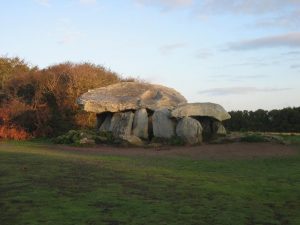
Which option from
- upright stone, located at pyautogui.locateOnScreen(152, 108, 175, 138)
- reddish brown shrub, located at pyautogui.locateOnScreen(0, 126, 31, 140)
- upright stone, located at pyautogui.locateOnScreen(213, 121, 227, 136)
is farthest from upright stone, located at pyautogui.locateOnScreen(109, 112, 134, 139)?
reddish brown shrub, located at pyautogui.locateOnScreen(0, 126, 31, 140)

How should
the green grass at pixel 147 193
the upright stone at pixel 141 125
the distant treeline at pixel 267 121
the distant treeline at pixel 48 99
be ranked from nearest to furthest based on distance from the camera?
the green grass at pixel 147 193 → the upright stone at pixel 141 125 → the distant treeline at pixel 48 99 → the distant treeline at pixel 267 121

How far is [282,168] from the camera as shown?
47.7 feet

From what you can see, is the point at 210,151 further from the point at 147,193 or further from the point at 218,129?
the point at 147,193

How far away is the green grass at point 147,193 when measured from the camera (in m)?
8.26

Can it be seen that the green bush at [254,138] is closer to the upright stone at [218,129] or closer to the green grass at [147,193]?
the upright stone at [218,129]

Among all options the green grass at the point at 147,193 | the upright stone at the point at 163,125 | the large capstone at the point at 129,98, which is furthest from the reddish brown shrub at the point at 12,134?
the green grass at the point at 147,193

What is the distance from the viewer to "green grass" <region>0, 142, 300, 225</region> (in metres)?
8.26

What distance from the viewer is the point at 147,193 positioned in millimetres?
10273

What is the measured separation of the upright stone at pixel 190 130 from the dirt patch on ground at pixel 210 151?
91cm

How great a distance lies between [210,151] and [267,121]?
12.5 meters

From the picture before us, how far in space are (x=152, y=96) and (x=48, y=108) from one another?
655cm

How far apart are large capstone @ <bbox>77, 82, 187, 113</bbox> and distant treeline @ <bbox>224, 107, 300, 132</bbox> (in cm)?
552

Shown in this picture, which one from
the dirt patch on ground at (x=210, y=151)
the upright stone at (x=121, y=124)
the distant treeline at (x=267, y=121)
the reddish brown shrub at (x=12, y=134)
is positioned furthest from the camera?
the distant treeline at (x=267, y=121)

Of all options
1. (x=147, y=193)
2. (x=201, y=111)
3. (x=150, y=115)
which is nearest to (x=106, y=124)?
(x=150, y=115)
